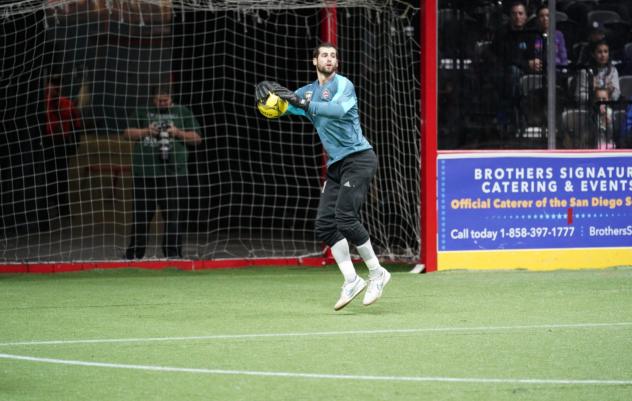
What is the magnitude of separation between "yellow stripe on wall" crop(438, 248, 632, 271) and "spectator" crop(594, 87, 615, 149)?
1351 millimetres

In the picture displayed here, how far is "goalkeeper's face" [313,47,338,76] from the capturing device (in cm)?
921

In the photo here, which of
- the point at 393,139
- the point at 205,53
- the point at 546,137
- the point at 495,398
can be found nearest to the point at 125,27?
the point at 205,53

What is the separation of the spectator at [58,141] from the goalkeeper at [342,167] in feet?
17.7

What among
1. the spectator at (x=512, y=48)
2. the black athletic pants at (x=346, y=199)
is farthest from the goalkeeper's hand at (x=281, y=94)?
the spectator at (x=512, y=48)

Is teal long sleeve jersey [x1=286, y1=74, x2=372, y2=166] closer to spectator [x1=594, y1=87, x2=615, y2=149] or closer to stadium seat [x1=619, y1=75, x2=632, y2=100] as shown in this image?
spectator [x1=594, y1=87, x2=615, y2=149]

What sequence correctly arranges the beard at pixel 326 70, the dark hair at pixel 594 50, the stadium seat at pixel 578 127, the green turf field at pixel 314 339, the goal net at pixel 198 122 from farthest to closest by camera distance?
the goal net at pixel 198 122 → the dark hair at pixel 594 50 → the stadium seat at pixel 578 127 → the beard at pixel 326 70 → the green turf field at pixel 314 339

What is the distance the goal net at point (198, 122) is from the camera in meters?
13.6

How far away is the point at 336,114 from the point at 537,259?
426 cm

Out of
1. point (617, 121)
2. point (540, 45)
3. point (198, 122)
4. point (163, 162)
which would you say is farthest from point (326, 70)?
point (198, 122)

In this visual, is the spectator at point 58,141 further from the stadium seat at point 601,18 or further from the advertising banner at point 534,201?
the stadium seat at point 601,18

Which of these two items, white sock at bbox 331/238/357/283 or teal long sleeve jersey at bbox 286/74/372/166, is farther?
white sock at bbox 331/238/357/283

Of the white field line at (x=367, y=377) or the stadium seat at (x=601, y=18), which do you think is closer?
the white field line at (x=367, y=377)

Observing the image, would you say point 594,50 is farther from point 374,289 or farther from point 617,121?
point 374,289

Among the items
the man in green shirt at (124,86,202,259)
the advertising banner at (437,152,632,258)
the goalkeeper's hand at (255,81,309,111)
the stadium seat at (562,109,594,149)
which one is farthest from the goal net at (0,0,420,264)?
the goalkeeper's hand at (255,81,309,111)
